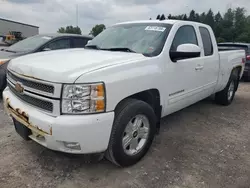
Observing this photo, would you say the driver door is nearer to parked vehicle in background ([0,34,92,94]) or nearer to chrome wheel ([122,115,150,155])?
chrome wheel ([122,115,150,155])

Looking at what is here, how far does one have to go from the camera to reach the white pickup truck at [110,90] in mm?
2225

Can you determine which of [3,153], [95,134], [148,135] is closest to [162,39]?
[148,135]

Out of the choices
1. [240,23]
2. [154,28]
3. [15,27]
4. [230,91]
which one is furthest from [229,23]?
[154,28]

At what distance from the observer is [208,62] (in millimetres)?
4156

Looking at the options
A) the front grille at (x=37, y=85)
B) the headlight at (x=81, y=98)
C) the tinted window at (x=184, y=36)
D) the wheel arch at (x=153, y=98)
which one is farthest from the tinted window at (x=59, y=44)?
the headlight at (x=81, y=98)

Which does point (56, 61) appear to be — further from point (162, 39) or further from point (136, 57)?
point (162, 39)

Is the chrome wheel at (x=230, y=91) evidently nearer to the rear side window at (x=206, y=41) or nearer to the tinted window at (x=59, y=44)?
the rear side window at (x=206, y=41)

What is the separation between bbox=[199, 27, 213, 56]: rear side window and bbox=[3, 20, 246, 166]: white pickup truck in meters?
0.41

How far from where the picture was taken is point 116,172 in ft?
8.92

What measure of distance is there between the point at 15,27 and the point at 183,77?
60.8 meters

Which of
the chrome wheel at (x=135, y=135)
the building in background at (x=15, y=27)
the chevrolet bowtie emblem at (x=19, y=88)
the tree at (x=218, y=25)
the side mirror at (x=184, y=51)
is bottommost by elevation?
the chrome wheel at (x=135, y=135)

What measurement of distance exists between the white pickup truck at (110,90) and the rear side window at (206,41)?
0.41 meters

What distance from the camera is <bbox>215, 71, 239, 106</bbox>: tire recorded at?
17.7 ft

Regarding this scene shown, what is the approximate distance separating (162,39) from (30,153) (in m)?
2.30
